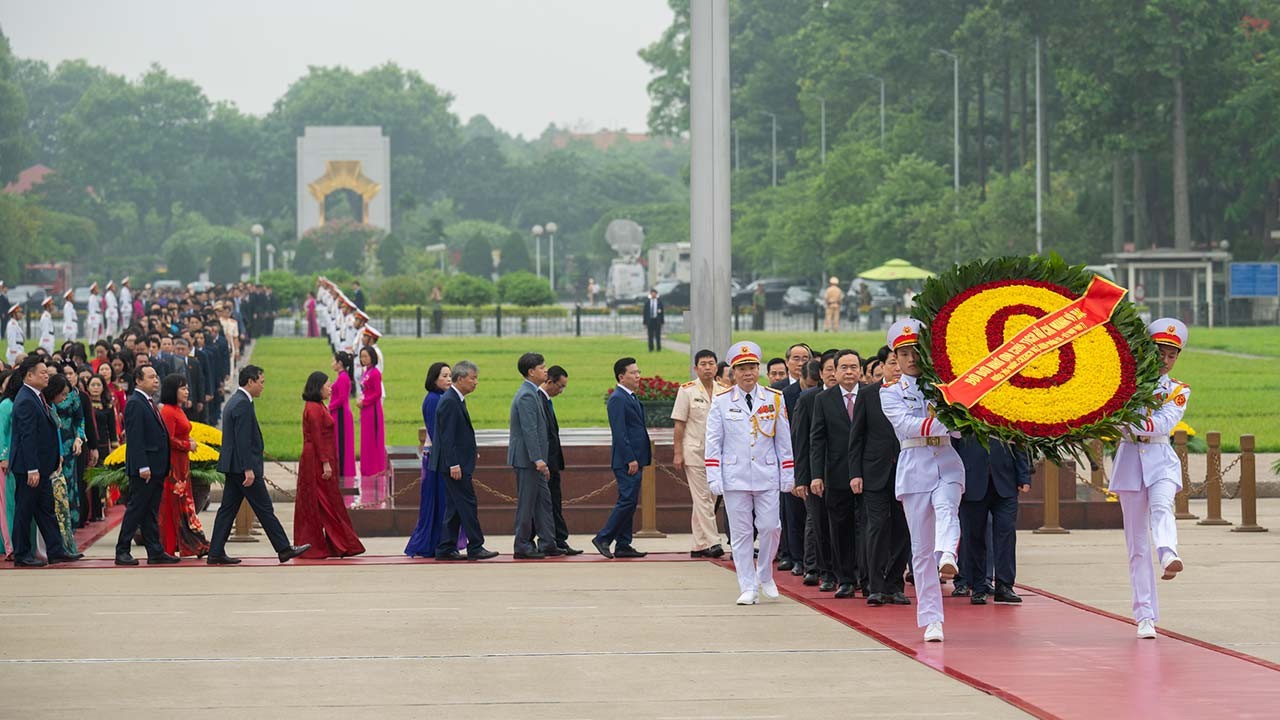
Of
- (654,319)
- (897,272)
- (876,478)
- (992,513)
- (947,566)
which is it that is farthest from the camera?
(897,272)

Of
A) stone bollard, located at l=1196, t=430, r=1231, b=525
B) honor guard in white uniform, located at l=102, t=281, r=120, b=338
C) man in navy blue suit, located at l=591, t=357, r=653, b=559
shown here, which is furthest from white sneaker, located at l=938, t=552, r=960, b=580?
honor guard in white uniform, located at l=102, t=281, r=120, b=338

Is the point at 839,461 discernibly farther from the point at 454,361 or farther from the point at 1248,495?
the point at 454,361

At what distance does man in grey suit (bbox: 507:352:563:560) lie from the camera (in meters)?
16.6

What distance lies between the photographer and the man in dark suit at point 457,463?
657 inches

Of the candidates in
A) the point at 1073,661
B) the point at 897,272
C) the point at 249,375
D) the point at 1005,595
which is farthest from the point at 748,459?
the point at 897,272

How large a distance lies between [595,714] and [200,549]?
27.1 ft

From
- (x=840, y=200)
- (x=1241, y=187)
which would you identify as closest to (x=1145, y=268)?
(x=1241, y=187)

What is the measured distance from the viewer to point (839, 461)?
14305 millimetres

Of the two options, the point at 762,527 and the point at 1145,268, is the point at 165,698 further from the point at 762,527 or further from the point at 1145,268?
the point at 1145,268

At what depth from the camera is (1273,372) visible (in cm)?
4247

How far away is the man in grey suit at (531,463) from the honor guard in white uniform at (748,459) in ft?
9.40

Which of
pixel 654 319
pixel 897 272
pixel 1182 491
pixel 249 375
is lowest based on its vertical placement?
pixel 1182 491

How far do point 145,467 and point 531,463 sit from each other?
3188 mm

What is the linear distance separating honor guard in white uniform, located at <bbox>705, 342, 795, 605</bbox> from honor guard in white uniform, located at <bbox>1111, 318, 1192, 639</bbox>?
8.34 feet
